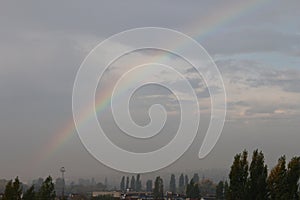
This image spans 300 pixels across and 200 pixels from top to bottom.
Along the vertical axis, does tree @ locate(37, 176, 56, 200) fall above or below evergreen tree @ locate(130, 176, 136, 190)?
below

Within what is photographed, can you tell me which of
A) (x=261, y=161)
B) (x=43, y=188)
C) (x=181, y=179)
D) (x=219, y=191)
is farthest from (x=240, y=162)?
(x=181, y=179)

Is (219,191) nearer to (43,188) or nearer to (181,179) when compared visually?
(43,188)

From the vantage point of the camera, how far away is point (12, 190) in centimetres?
2403

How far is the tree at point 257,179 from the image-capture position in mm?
28031

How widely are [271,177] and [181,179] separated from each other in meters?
146

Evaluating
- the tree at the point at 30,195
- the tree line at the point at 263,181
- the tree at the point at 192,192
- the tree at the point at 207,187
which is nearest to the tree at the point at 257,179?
the tree line at the point at 263,181

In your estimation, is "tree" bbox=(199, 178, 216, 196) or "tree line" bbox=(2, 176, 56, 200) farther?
"tree" bbox=(199, 178, 216, 196)

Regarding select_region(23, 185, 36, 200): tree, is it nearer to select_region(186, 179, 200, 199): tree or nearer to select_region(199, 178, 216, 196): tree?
select_region(186, 179, 200, 199): tree

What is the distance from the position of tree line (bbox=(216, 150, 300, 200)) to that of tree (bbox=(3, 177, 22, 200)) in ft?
40.5

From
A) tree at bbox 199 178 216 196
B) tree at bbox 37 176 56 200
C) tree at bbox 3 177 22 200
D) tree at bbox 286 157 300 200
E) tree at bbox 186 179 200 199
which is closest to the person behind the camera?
tree at bbox 3 177 22 200

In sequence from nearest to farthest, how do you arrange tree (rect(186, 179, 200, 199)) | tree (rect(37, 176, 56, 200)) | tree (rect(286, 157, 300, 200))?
tree (rect(37, 176, 56, 200))
tree (rect(286, 157, 300, 200))
tree (rect(186, 179, 200, 199))

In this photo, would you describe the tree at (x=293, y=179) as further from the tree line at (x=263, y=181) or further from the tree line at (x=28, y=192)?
the tree line at (x=28, y=192)

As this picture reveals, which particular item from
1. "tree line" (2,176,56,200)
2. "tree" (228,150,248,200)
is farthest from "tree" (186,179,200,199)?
"tree line" (2,176,56,200)

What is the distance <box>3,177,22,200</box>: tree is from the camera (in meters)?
24.0
